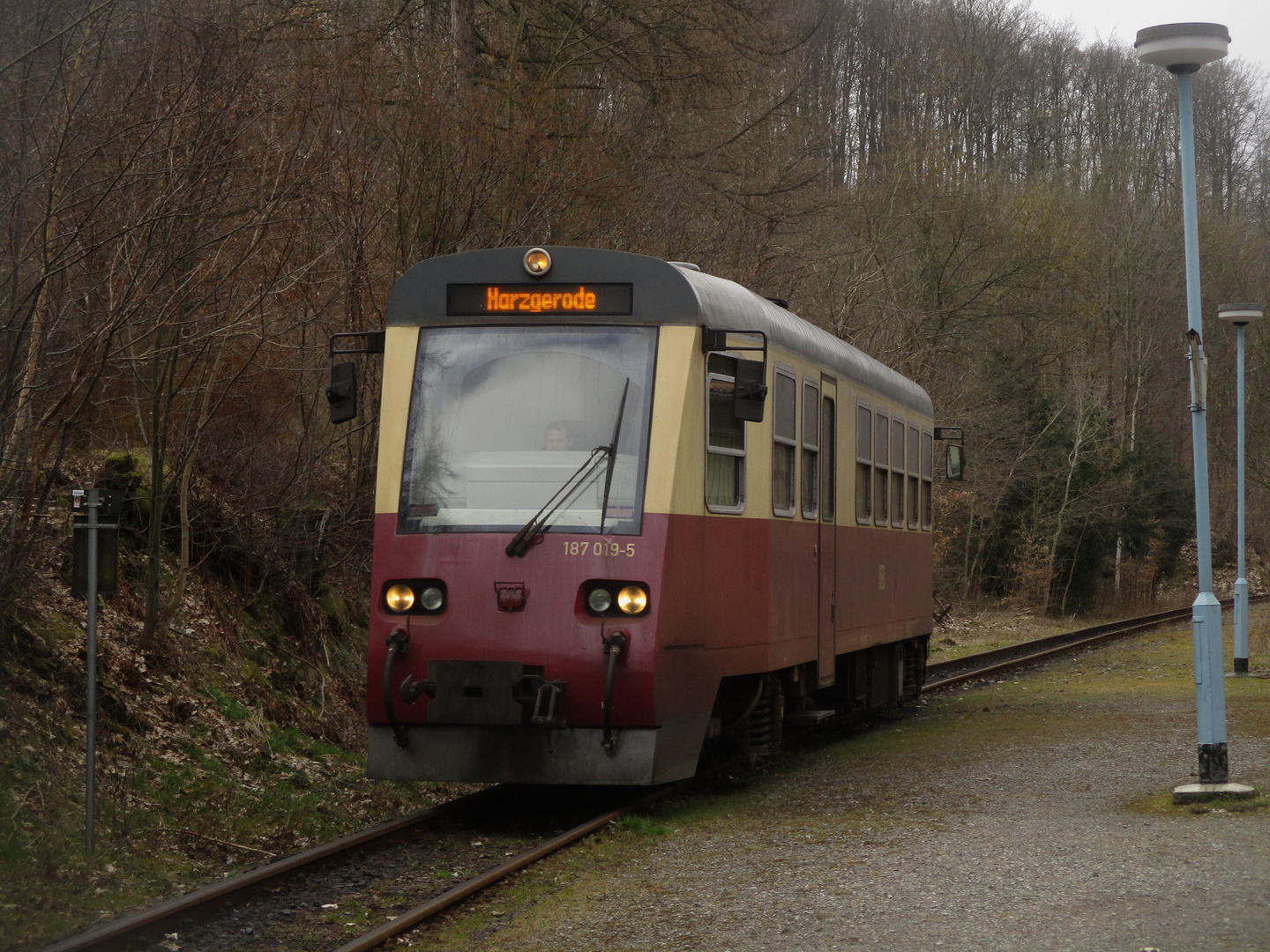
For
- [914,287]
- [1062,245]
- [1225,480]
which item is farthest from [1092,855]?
[1225,480]

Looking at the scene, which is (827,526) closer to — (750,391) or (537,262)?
(750,391)

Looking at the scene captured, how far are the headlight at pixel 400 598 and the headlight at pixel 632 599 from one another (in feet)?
3.51

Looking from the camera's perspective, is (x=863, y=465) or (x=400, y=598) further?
(x=863, y=465)

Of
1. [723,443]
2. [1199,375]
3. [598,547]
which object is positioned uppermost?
[1199,375]

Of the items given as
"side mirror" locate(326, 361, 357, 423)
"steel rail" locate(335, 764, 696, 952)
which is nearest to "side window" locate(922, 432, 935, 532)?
"steel rail" locate(335, 764, 696, 952)

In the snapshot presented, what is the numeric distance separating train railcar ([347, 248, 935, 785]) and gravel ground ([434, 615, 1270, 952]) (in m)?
0.92

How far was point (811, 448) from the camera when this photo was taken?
1157cm

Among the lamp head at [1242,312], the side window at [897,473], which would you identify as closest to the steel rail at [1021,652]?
the side window at [897,473]

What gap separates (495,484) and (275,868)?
8.33ft

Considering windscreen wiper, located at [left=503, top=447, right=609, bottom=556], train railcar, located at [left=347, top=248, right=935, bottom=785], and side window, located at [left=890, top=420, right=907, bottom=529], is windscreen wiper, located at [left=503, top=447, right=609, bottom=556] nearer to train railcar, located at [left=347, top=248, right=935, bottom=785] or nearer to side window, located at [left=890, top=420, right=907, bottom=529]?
train railcar, located at [left=347, top=248, right=935, bottom=785]

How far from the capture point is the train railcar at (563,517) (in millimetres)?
8781

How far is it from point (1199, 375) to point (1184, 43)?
2109 millimetres

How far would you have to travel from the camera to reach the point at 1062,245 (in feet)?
118

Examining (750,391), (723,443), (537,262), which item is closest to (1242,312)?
(723,443)
